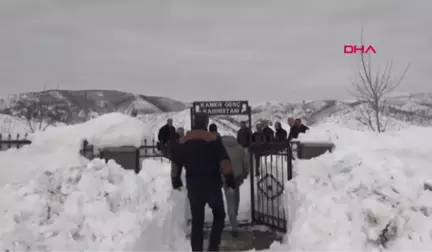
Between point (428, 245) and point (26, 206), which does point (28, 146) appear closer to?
point (26, 206)

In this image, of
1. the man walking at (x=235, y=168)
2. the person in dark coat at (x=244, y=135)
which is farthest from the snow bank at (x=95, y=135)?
the man walking at (x=235, y=168)

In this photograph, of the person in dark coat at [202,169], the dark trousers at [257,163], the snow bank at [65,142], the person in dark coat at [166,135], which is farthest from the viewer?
the person in dark coat at [166,135]

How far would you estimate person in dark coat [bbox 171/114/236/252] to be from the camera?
→ 577 cm

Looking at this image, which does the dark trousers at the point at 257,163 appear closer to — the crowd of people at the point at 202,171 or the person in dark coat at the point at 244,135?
the person in dark coat at the point at 244,135

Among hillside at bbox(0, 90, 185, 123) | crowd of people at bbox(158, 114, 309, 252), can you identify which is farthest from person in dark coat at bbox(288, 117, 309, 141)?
hillside at bbox(0, 90, 185, 123)

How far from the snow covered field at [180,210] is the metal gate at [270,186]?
0.48 meters

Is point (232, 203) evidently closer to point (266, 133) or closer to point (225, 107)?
point (225, 107)

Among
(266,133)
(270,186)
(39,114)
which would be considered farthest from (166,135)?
(39,114)

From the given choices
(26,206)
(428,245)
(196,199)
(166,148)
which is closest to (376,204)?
(428,245)

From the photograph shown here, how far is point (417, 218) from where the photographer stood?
15.9 ft

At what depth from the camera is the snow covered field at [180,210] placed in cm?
493

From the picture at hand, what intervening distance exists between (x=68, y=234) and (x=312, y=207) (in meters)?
3.43

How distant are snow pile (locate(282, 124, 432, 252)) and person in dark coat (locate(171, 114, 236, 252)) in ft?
4.42

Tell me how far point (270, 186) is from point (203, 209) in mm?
3394
